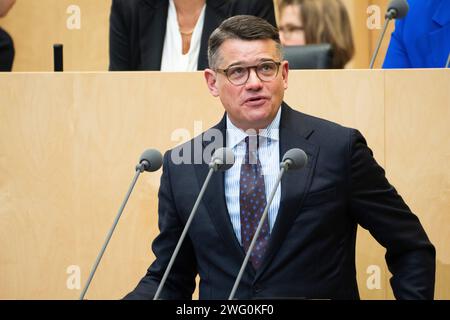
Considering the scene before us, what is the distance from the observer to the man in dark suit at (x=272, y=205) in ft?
8.57

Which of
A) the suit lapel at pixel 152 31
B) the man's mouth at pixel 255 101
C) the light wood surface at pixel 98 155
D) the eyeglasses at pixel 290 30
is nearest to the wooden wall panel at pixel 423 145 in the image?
the light wood surface at pixel 98 155

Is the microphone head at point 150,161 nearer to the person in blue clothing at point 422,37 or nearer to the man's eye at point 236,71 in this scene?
the man's eye at point 236,71

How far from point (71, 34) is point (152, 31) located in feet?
5.92

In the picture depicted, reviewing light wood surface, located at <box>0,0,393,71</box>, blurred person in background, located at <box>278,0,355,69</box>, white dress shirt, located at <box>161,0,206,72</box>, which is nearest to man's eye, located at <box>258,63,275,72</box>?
white dress shirt, located at <box>161,0,206,72</box>

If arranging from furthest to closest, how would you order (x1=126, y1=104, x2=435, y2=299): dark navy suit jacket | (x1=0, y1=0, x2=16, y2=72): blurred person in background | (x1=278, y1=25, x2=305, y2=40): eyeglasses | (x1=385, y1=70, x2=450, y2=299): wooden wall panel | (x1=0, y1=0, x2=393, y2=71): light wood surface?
(x1=0, y1=0, x2=393, y2=71): light wood surface
(x1=278, y1=25, x2=305, y2=40): eyeglasses
(x1=0, y1=0, x2=16, y2=72): blurred person in background
(x1=385, y1=70, x2=450, y2=299): wooden wall panel
(x1=126, y1=104, x2=435, y2=299): dark navy suit jacket

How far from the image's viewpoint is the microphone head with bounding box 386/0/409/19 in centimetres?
362

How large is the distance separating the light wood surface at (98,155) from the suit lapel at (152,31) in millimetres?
474

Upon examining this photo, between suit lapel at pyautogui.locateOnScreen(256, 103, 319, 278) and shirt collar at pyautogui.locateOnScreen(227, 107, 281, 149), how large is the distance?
2 cm

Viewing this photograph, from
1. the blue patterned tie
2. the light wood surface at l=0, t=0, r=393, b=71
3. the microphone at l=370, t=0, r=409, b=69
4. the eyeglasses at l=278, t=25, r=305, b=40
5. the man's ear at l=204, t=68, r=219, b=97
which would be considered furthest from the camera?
the light wood surface at l=0, t=0, r=393, b=71

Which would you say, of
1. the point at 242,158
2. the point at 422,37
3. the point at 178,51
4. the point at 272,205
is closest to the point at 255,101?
the point at 242,158

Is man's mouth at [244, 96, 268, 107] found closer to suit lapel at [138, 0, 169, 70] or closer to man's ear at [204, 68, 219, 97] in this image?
man's ear at [204, 68, 219, 97]

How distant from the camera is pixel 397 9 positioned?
3627 millimetres

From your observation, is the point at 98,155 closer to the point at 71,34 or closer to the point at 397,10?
the point at 397,10

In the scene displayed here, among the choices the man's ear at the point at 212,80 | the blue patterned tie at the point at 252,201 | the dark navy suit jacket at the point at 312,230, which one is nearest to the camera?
the dark navy suit jacket at the point at 312,230
